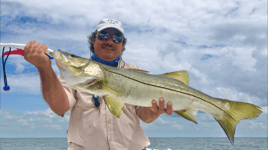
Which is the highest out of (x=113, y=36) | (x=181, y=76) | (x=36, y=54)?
(x=113, y=36)

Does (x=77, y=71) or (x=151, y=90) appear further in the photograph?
(x=151, y=90)

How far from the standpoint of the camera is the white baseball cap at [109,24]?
4534 mm

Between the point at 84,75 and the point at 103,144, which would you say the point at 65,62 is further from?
the point at 103,144

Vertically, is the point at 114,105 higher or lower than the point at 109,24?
lower

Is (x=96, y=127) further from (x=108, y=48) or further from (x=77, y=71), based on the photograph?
(x=108, y=48)

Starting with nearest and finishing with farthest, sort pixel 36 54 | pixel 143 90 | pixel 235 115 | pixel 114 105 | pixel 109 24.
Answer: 1. pixel 36 54
2. pixel 114 105
3. pixel 143 90
4. pixel 235 115
5. pixel 109 24

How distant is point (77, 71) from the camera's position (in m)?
3.22

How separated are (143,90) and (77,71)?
104cm

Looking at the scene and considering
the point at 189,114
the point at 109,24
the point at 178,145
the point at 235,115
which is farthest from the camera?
the point at 178,145

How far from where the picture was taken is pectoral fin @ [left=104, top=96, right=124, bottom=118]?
3.18 m

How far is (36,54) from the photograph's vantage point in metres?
2.81

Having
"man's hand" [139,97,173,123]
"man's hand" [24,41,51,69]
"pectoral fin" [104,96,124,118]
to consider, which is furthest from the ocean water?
"man's hand" [24,41,51,69]

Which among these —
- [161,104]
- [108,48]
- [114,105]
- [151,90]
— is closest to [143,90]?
[151,90]

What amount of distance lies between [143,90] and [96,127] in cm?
118
